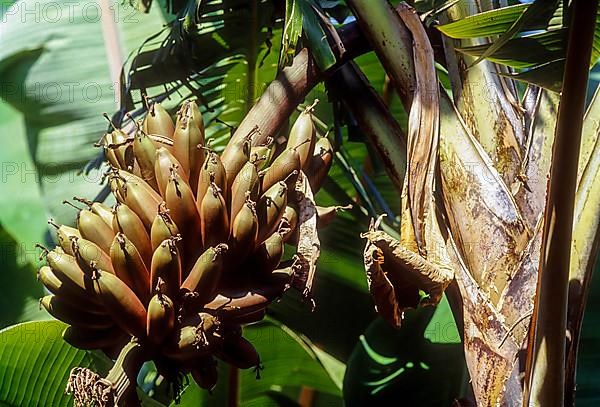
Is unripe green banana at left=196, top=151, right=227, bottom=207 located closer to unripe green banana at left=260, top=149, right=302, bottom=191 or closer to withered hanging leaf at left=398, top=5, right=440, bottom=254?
unripe green banana at left=260, top=149, right=302, bottom=191

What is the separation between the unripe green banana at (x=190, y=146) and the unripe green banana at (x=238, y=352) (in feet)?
0.69

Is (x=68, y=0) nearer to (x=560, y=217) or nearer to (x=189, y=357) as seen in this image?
(x=189, y=357)

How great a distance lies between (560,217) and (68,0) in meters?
1.68

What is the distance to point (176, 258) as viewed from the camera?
36.4 inches

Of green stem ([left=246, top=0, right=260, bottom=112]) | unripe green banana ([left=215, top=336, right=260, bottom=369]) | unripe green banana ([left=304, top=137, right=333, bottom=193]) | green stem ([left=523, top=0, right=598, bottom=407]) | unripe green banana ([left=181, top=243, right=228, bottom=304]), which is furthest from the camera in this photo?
green stem ([left=246, top=0, right=260, bottom=112])

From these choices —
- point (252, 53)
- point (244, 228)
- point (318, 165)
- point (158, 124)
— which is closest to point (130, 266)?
point (244, 228)

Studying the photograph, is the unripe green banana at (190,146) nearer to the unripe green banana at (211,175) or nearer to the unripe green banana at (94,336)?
the unripe green banana at (211,175)

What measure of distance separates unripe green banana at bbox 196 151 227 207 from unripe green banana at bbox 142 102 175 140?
0.13 m

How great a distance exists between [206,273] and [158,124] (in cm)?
28

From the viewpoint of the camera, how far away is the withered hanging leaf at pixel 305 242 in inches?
39.8

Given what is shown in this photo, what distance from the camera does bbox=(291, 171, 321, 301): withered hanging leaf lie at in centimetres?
101

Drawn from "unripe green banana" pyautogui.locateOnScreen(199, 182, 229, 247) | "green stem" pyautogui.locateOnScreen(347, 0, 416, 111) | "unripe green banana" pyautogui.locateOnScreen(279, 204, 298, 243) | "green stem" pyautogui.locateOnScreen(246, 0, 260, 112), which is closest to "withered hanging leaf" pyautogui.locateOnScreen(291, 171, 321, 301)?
"unripe green banana" pyautogui.locateOnScreen(279, 204, 298, 243)

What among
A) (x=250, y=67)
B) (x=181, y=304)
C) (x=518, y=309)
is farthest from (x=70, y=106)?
(x=518, y=309)

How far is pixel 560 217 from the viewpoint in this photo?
87cm
